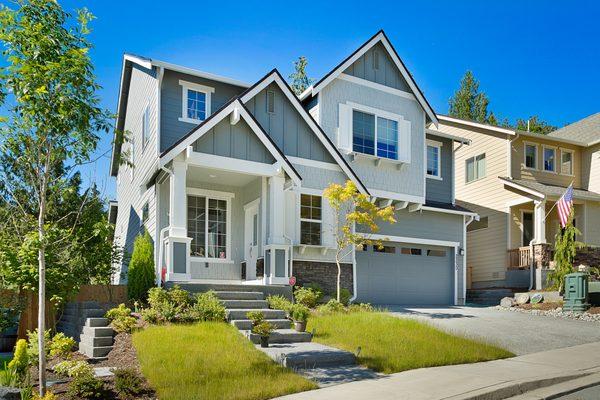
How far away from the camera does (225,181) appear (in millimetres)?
16250

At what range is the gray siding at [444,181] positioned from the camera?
2153cm

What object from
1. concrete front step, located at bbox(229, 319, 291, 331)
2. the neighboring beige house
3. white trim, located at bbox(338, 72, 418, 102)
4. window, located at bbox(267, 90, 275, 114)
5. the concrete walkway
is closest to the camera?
the concrete walkway

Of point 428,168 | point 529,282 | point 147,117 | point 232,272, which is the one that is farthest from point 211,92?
point 529,282

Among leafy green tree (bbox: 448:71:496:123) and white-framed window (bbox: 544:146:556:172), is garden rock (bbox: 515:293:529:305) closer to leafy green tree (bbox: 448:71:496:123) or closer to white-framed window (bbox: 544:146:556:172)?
white-framed window (bbox: 544:146:556:172)

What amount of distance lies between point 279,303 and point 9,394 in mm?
7144

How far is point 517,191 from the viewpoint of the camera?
23.2m

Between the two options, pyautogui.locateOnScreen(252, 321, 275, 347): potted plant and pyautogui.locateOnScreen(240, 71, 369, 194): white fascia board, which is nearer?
pyautogui.locateOnScreen(252, 321, 275, 347): potted plant

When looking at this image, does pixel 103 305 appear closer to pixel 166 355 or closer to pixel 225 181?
pixel 166 355

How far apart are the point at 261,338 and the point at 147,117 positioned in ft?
29.8

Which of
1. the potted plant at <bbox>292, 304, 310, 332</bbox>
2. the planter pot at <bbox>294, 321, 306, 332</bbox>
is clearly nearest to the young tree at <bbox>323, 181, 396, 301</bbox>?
the potted plant at <bbox>292, 304, 310, 332</bbox>

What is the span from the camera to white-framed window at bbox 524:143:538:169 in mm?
24516

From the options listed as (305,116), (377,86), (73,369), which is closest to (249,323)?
(73,369)

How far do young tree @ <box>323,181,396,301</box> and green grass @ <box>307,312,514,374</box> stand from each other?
3.29m

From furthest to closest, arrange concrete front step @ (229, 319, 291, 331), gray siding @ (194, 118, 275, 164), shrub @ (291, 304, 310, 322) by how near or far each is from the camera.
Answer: gray siding @ (194, 118, 275, 164)
shrub @ (291, 304, 310, 322)
concrete front step @ (229, 319, 291, 331)
